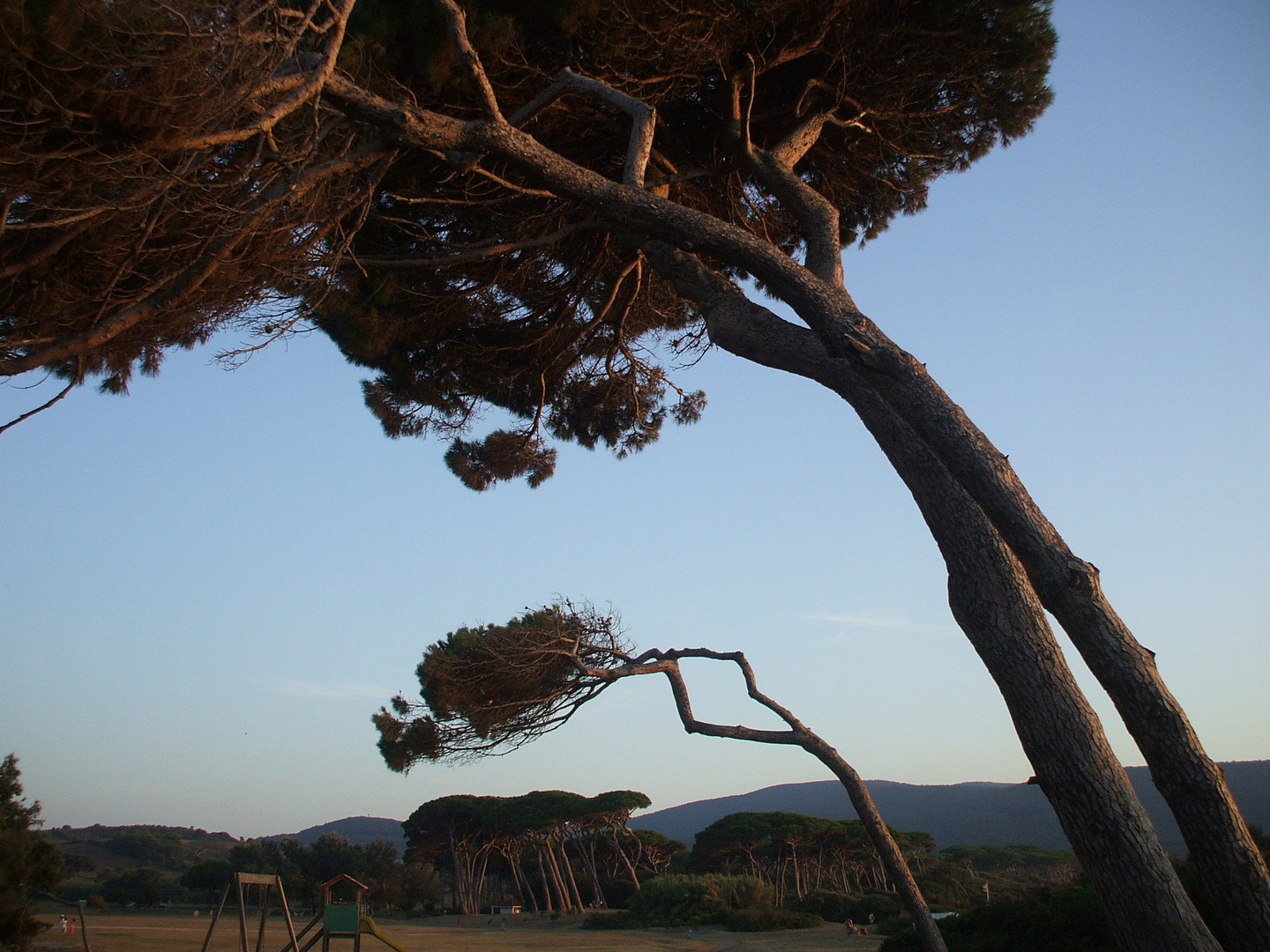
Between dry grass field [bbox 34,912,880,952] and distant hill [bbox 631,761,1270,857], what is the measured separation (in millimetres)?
13206

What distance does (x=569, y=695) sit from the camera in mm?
7375

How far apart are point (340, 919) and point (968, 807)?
3136 inches

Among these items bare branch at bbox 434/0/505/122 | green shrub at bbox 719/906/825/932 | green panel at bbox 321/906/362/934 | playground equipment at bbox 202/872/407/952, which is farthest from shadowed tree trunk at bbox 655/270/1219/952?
green shrub at bbox 719/906/825/932

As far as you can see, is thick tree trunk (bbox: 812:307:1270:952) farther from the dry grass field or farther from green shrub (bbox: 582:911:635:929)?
green shrub (bbox: 582:911:635:929)

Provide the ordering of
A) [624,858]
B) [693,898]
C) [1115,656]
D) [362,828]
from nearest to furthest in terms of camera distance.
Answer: [1115,656] → [693,898] → [624,858] → [362,828]

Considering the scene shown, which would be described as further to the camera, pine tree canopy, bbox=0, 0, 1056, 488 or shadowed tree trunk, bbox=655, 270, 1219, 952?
pine tree canopy, bbox=0, 0, 1056, 488

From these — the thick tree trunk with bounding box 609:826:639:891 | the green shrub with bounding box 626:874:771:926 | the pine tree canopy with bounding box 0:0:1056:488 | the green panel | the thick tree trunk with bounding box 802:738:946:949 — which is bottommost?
the green shrub with bounding box 626:874:771:926

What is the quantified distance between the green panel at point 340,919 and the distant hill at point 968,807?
84.8 ft

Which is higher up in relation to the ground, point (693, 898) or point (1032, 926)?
point (1032, 926)

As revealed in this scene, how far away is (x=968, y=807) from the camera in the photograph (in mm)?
76750

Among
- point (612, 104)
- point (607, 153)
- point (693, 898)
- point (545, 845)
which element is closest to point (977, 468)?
point (612, 104)

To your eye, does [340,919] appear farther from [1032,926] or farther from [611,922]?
[611,922]

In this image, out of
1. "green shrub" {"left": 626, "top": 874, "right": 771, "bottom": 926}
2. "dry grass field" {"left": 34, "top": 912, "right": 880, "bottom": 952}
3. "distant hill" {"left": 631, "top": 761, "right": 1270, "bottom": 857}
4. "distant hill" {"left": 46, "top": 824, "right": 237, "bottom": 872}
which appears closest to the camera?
"dry grass field" {"left": 34, "top": 912, "right": 880, "bottom": 952}

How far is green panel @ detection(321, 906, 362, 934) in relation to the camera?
8391 millimetres
